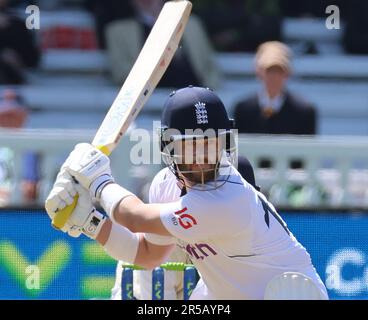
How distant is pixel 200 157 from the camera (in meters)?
3.78

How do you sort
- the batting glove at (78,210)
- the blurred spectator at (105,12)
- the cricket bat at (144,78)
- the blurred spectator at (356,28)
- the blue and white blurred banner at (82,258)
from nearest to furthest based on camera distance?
1. the batting glove at (78,210)
2. the cricket bat at (144,78)
3. the blue and white blurred banner at (82,258)
4. the blurred spectator at (105,12)
5. the blurred spectator at (356,28)

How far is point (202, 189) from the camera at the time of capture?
12.5ft

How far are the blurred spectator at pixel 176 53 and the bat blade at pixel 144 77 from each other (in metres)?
4.32

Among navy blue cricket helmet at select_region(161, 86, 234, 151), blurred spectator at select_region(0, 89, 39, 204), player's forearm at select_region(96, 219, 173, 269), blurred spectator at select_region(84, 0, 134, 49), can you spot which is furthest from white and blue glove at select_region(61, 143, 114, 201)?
blurred spectator at select_region(84, 0, 134, 49)

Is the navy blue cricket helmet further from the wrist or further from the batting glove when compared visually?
the batting glove

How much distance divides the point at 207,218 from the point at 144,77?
2.94ft

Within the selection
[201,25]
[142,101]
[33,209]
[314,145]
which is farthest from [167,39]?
[201,25]

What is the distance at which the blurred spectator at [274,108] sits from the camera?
7727 mm

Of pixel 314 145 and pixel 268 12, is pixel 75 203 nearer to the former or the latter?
pixel 314 145

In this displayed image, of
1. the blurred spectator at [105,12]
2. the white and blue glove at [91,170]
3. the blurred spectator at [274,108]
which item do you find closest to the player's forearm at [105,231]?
the white and blue glove at [91,170]

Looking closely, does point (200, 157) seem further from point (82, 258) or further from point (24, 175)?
point (24, 175)

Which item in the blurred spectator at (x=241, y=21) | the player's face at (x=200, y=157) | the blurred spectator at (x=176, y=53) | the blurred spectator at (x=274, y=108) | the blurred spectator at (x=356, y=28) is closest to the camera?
the player's face at (x=200, y=157)

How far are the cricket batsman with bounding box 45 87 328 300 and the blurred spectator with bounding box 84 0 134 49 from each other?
5613mm

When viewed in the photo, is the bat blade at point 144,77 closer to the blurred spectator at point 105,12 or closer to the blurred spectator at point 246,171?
the blurred spectator at point 246,171
